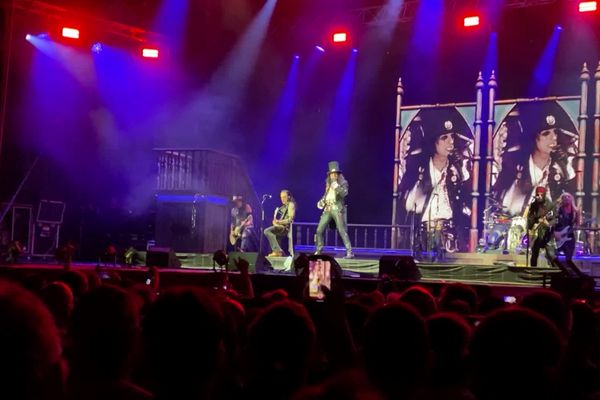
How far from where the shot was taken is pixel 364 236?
1900 cm

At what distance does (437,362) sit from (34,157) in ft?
56.4

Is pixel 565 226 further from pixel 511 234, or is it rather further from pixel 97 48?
pixel 97 48

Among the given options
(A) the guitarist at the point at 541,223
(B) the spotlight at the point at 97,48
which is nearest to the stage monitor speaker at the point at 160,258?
(B) the spotlight at the point at 97,48

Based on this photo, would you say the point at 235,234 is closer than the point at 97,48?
Yes

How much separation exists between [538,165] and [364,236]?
5235mm

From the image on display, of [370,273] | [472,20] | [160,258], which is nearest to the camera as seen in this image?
[160,258]

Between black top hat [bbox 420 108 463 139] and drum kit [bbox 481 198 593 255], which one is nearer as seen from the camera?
drum kit [bbox 481 198 593 255]

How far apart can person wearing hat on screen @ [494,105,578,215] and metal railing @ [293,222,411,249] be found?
111 inches

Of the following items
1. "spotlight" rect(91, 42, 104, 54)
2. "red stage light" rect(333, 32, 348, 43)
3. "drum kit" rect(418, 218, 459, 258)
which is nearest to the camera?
"drum kit" rect(418, 218, 459, 258)

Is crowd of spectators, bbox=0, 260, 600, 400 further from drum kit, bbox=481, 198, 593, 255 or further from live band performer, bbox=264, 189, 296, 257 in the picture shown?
drum kit, bbox=481, 198, 593, 255

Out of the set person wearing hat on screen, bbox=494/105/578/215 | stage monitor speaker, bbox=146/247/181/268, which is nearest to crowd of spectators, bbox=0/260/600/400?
stage monitor speaker, bbox=146/247/181/268

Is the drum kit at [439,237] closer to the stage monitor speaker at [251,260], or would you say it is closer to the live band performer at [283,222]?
the live band performer at [283,222]

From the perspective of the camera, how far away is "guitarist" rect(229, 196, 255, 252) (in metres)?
15.5

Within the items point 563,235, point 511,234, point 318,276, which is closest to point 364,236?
point 511,234
